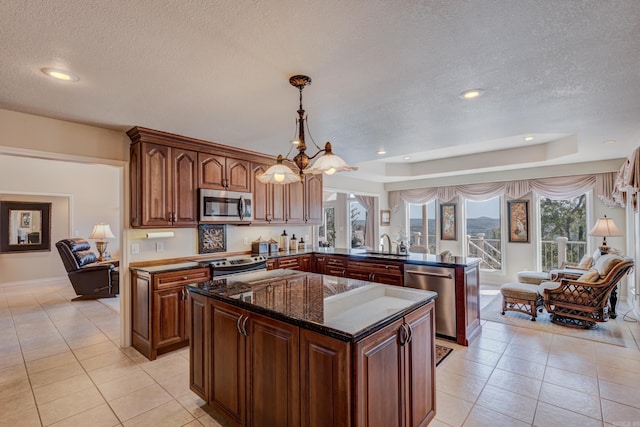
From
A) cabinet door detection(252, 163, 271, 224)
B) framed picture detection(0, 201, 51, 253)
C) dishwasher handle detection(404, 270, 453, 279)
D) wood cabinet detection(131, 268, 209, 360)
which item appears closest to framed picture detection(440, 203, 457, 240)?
dishwasher handle detection(404, 270, 453, 279)

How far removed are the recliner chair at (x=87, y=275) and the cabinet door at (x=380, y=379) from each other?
6016 mm

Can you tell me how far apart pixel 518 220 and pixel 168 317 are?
22.0 feet

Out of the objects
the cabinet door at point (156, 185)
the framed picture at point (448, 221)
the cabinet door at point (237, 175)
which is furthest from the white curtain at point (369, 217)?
the cabinet door at point (156, 185)

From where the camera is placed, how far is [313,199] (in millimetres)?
5711

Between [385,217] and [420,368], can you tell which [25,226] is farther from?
[420,368]

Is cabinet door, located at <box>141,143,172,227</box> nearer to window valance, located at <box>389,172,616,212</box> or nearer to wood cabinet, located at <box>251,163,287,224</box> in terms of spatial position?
wood cabinet, located at <box>251,163,287,224</box>

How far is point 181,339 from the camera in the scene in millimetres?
3469

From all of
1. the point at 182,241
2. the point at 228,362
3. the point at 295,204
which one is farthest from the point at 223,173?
the point at 228,362

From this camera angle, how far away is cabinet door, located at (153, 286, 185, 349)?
3246mm

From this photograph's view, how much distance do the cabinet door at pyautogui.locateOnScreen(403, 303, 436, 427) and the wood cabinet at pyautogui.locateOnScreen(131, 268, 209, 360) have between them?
242 centimetres

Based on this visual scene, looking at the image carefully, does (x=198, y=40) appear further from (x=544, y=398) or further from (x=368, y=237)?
(x=368, y=237)

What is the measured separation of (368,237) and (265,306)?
6.88 metres

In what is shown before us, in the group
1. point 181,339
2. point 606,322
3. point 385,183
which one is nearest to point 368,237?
point 385,183

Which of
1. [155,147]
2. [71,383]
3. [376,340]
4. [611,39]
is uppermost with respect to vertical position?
[611,39]
